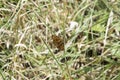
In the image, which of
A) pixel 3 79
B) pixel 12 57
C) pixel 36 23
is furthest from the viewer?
pixel 36 23

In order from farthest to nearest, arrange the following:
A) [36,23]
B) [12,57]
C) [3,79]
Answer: [36,23], [12,57], [3,79]

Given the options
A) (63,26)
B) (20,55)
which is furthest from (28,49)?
(63,26)

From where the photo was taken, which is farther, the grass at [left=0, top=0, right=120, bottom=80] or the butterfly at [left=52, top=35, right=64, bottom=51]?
the butterfly at [left=52, top=35, right=64, bottom=51]

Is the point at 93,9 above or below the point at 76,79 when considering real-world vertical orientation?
above

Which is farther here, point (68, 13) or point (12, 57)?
point (68, 13)

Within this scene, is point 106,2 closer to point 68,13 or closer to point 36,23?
point 68,13
